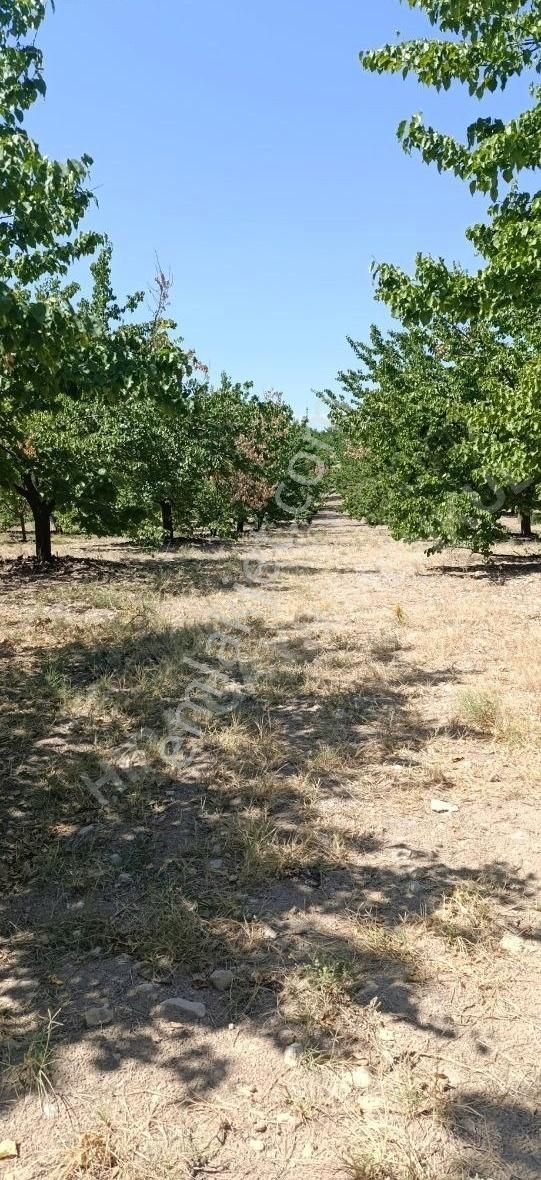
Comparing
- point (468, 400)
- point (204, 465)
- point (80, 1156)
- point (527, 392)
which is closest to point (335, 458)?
point (204, 465)

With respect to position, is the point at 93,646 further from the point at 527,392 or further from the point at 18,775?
the point at 527,392

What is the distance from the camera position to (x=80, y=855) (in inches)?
167

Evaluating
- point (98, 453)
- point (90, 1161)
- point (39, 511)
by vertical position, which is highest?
point (98, 453)

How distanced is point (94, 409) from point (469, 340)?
8.70 m

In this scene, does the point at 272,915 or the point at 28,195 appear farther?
the point at 28,195

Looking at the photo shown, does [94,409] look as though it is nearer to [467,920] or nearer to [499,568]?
[499,568]

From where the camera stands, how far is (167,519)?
22969 mm

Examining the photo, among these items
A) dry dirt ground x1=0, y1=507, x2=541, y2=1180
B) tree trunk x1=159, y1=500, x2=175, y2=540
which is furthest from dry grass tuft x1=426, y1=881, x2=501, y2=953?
tree trunk x1=159, y1=500, x2=175, y2=540

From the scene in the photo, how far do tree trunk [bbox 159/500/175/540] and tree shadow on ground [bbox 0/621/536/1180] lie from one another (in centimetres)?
1616

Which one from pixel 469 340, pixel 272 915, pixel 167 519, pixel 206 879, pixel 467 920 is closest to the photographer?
pixel 467 920

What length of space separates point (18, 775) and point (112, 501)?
35.3 feet

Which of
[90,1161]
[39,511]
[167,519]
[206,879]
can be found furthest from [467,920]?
[167,519]

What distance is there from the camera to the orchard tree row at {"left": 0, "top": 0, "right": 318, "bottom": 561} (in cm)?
561

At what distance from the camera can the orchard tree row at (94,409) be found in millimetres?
5609
